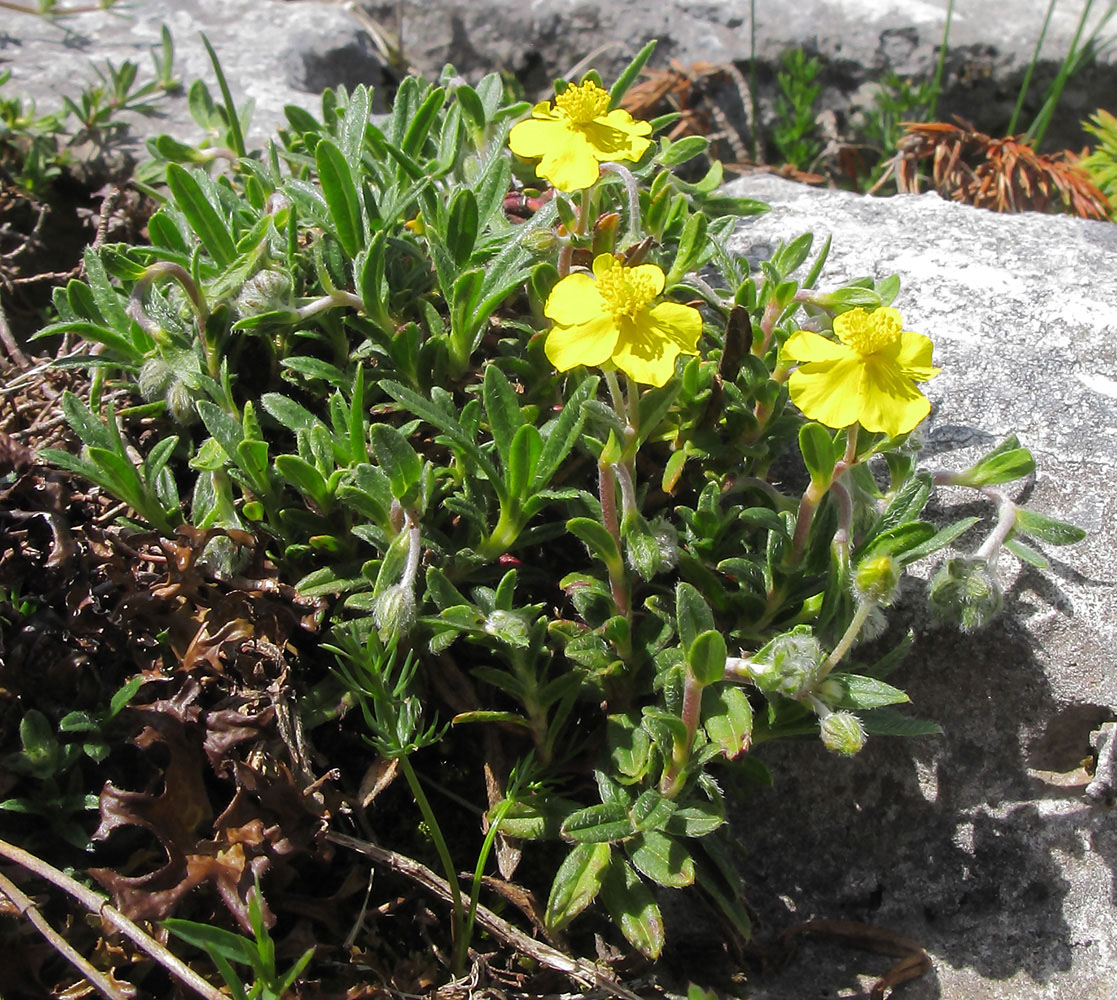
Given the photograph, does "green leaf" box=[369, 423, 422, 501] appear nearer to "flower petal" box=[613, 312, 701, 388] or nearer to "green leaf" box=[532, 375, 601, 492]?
"green leaf" box=[532, 375, 601, 492]

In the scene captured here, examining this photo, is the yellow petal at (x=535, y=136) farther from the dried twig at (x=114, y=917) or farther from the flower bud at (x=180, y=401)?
the dried twig at (x=114, y=917)

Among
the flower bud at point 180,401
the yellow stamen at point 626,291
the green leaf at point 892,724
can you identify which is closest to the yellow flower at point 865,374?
the yellow stamen at point 626,291

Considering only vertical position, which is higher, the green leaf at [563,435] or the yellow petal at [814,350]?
the yellow petal at [814,350]

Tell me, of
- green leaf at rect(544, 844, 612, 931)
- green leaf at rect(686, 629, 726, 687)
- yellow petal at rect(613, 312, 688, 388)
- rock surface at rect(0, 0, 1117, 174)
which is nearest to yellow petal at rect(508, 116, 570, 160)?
yellow petal at rect(613, 312, 688, 388)

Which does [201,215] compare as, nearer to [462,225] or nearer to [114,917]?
[462,225]

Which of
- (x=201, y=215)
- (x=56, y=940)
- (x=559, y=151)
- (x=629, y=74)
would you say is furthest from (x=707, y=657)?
(x=629, y=74)

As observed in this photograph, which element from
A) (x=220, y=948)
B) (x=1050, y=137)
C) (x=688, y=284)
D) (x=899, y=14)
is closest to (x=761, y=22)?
(x=899, y=14)

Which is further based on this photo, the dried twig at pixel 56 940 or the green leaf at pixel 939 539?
the green leaf at pixel 939 539

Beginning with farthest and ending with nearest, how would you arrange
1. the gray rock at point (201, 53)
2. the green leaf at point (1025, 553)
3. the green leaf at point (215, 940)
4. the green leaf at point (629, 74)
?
the gray rock at point (201, 53) < the green leaf at point (629, 74) < the green leaf at point (1025, 553) < the green leaf at point (215, 940)
